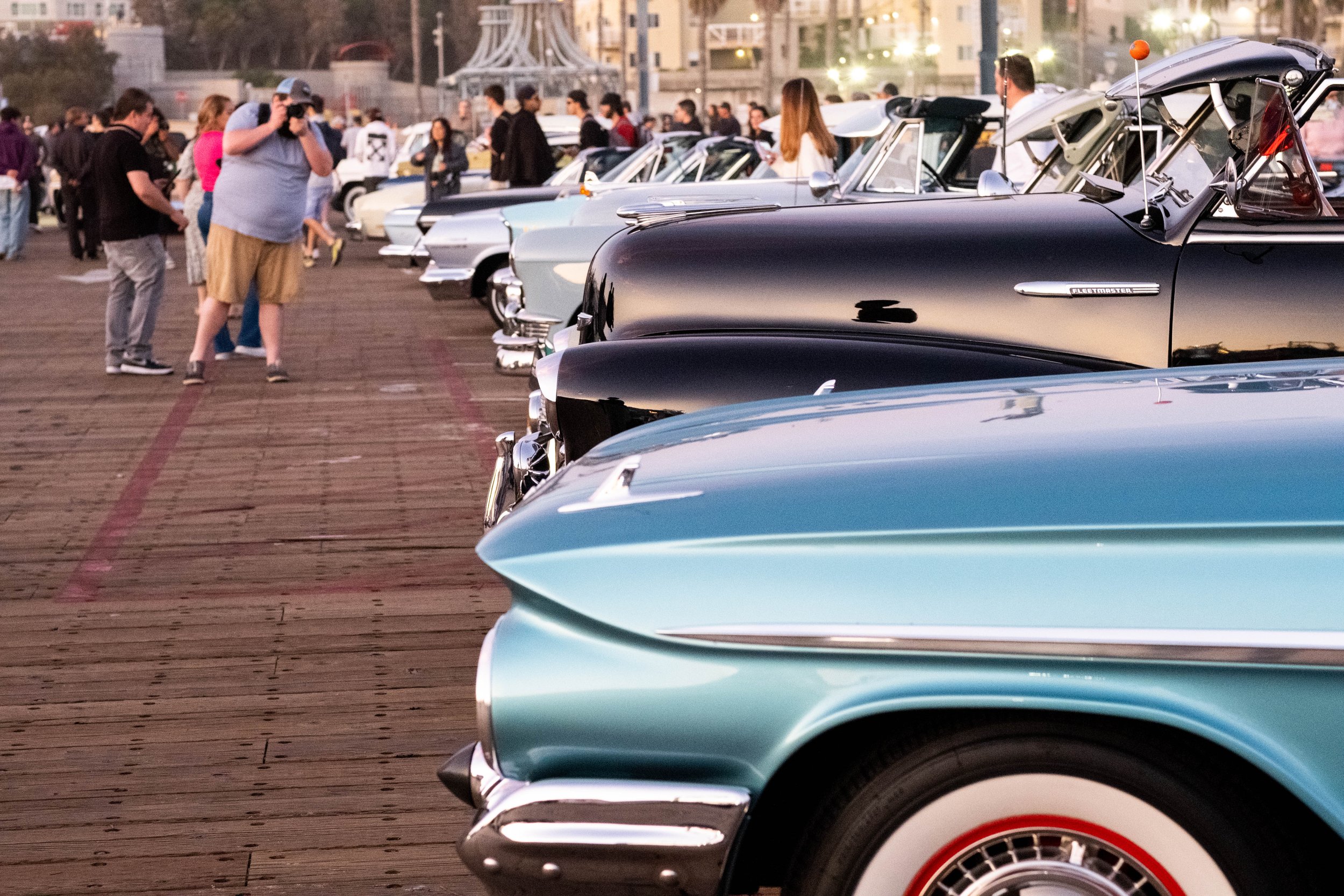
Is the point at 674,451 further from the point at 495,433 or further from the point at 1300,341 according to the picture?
the point at 495,433

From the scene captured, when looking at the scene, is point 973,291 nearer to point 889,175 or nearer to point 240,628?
point 240,628

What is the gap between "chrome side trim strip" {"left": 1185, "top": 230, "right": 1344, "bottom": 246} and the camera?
413cm

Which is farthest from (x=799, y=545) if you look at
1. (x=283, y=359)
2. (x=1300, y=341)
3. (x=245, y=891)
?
(x=283, y=359)

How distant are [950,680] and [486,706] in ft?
2.25

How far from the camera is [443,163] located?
20.1 metres

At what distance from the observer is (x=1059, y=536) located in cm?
238

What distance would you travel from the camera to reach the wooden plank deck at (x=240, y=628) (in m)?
3.90

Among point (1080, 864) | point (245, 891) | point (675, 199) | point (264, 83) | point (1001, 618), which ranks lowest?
point (245, 891)

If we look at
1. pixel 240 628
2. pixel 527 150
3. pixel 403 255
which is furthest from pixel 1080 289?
pixel 403 255

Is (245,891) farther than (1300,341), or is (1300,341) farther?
(1300,341)

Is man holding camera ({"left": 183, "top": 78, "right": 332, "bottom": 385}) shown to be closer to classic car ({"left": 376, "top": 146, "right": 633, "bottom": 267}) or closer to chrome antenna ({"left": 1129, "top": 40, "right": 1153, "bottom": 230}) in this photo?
classic car ({"left": 376, "top": 146, "right": 633, "bottom": 267})

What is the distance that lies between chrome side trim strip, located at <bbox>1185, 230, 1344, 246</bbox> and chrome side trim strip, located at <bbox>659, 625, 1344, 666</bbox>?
2.10 meters

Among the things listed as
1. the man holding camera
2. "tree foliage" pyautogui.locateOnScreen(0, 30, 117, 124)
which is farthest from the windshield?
"tree foliage" pyautogui.locateOnScreen(0, 30, 117, 124)

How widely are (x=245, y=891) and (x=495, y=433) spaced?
18.4ft
